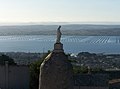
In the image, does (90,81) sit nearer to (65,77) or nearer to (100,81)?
(100,81)

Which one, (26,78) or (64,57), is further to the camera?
(26,78)

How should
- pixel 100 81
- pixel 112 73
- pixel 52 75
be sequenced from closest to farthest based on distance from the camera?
pixel 52 75 → pixel 100 81 → pixel 112 73

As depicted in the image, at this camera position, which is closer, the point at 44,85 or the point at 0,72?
the point at 44,85

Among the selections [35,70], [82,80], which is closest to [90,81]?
Answer: [82,80]

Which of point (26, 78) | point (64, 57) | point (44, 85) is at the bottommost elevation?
point (26, 78)

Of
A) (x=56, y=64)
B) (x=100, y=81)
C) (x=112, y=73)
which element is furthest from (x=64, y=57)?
(x=112, y=73)

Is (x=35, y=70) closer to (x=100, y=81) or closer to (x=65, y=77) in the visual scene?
(x=100, y=81)

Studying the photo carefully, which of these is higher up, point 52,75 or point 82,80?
point 52,75

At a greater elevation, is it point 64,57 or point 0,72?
point 64,57

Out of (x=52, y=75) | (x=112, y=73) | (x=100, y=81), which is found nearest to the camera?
(x=52, y=75)
